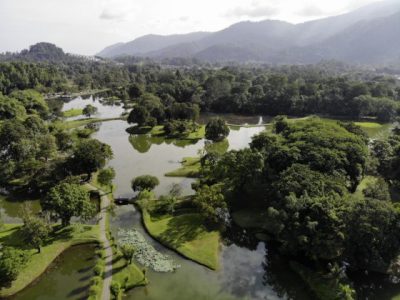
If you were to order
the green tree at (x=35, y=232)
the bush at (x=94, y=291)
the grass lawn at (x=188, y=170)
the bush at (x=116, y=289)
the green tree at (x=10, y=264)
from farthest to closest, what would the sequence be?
the grass lawn at (x=188, y=170) < the green tree at (x=35, y=232) < the green tree at (x=10, y=264) < the bush at (x=116, y=289) < the bush at (x=94, y=291)

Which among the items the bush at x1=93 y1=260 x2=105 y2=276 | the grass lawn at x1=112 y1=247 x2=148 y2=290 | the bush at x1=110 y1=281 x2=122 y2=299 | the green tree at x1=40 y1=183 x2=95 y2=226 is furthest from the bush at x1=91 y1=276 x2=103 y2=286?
the green tree at x1=40 y1=183 x2=95 y2=226

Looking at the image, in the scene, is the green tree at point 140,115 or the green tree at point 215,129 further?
the green tree at point 140,115

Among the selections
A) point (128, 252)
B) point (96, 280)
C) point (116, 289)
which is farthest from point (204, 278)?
point (96, 280)

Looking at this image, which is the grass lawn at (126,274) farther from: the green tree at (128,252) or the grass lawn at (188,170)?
the grass lawn at (188,170)

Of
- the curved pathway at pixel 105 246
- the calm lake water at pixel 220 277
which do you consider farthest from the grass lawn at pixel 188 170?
the curved pathway at pixel 105 246

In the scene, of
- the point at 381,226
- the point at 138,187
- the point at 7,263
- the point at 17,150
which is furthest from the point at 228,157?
the point at 17,150

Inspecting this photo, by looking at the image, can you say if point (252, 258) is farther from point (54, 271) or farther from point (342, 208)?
point (54, 271)
